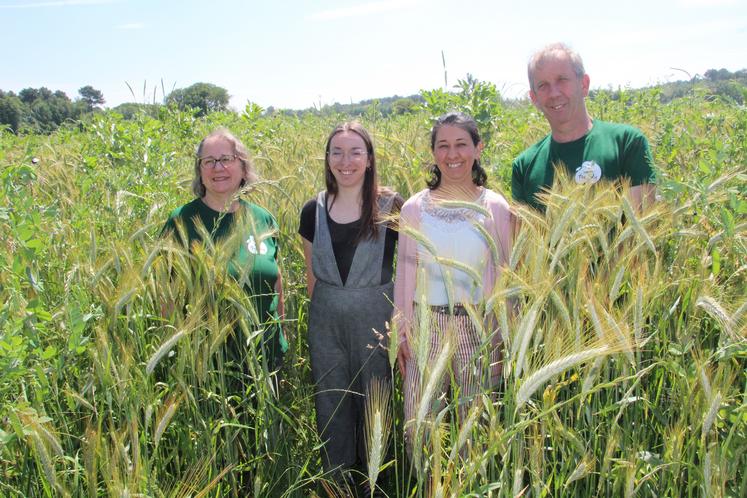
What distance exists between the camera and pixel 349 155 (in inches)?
103

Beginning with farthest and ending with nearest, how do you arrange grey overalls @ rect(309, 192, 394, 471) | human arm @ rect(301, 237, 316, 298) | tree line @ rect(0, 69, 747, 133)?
1. tree line @ rect(0, 69, 747, 133)
2. human arm @ rect(301, 237, 316, 298)
3. grey overalls @ rect(309, 192, 394, 471)

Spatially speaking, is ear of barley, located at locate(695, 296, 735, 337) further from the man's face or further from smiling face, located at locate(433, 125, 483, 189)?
the man's face

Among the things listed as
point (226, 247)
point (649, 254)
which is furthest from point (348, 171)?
point (649, 254)

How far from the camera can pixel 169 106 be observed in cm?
611

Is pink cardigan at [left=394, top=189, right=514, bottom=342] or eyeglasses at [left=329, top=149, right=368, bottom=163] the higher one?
eyeglasses at [left=329, top=149, right=368, bottom=163]

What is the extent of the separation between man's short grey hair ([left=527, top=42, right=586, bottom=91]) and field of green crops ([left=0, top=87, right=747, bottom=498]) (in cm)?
80

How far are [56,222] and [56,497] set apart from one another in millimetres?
1522

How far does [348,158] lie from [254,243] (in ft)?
2.20

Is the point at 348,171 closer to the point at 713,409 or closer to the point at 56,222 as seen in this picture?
the point at 56,222

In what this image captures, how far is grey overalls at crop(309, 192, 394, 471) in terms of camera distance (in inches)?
102

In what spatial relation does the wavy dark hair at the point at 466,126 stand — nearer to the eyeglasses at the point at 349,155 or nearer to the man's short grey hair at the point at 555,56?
the eyeglasses at the point at 349,155

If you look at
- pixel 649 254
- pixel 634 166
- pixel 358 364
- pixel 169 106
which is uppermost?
pixel 169 106

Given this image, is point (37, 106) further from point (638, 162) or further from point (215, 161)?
point (638, 162)

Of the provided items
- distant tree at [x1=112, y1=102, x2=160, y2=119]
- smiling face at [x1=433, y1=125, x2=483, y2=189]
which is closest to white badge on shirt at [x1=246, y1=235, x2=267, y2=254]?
smiling face at [x1=433, y1=125, x2=483, y2=189]
